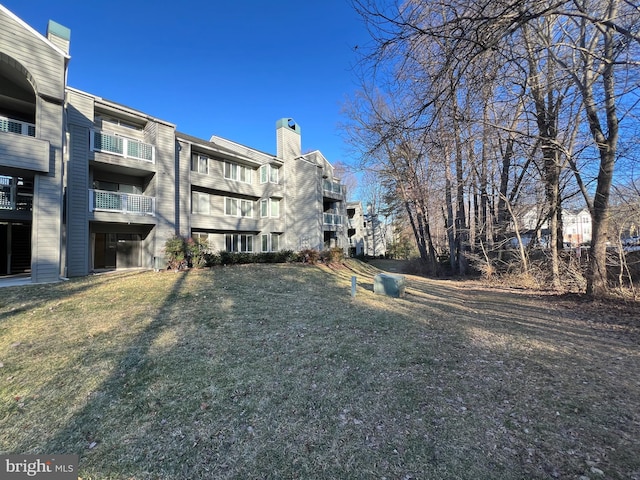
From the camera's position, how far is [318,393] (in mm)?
3453

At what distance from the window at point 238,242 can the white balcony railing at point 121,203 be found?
6.12 metres

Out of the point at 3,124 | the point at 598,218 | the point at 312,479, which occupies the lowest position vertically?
the point at 312,479

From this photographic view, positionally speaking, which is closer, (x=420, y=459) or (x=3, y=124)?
(x=420, y=459)

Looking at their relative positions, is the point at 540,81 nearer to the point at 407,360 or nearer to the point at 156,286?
the point at 407,360

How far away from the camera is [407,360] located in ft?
14.3

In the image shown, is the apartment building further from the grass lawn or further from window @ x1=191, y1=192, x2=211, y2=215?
the grass lawn

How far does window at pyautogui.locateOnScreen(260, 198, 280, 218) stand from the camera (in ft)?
69.8

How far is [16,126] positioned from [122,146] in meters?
3.53

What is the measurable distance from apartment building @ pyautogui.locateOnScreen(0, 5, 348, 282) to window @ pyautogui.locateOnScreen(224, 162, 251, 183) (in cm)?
8

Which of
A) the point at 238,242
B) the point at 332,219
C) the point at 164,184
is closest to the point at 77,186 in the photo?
the point at 164,184

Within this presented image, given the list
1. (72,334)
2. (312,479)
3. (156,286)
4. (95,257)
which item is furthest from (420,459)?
(95,257)

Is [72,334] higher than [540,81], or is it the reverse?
[540,81]

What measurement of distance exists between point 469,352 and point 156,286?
30.5ft

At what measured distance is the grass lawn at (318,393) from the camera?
2416mm
